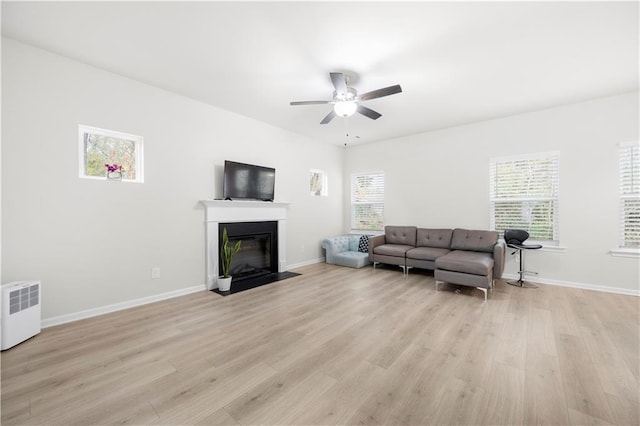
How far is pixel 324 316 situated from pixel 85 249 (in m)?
2.79

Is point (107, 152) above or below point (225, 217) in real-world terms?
above

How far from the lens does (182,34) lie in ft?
8.02

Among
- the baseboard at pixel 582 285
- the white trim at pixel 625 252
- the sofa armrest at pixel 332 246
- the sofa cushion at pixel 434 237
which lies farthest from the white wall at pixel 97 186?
the white trim at pixel 625 252

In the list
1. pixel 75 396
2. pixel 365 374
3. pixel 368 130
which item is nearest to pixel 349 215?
pixel 368 130

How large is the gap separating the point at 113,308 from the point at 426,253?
4.66 metres

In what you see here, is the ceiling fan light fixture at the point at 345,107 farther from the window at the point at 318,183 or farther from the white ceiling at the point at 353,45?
the window at the point at 318,183

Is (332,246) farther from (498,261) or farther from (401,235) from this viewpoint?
(498,261)

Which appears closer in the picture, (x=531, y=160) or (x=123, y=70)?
(x=123, y=70)

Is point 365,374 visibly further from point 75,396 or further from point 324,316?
point 75,396

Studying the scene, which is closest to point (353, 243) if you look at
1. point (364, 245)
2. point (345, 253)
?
point (364, 245)

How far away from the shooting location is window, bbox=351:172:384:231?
6.30m

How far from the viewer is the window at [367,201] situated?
6.30 metres

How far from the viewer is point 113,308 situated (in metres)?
3.09

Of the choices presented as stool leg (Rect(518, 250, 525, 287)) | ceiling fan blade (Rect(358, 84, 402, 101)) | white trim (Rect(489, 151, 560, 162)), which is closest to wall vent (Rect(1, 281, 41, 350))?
ceiling fan blade (Rect(358, 84, 402, 101))
